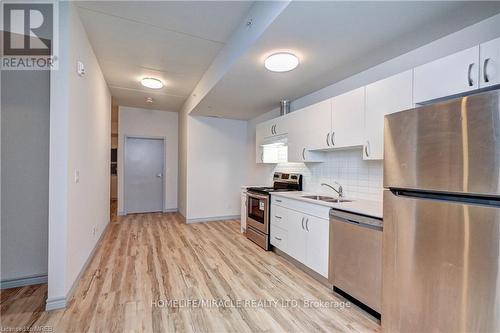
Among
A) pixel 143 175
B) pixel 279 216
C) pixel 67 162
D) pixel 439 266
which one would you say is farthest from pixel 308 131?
pixel 143 175

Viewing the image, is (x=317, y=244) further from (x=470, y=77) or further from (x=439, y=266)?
(x=470, y=77)

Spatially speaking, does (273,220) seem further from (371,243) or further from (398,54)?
(398,54)

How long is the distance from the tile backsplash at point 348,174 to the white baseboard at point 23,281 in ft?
11.4

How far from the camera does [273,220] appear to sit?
3436 mm

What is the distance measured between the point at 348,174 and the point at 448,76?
147 centimetres

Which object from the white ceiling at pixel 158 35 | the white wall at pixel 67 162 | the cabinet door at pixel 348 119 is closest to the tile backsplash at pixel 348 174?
the cabinet door at pixel 348 119

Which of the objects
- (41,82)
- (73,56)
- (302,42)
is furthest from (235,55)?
(41,82)

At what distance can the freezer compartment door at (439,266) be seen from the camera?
3.94ft

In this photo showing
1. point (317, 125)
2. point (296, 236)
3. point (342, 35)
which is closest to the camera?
point (342, 35)

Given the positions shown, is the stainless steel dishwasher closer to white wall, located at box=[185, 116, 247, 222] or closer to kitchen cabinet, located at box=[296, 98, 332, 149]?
kitchen cabinet, located at box=[296, 98, 332, 149]

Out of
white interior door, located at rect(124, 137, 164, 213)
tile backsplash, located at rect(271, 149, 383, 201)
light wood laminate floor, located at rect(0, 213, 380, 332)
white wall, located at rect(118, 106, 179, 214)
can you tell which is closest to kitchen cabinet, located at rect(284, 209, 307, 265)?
light wood laminate floor, located at rect(0, 213, 380, 332)

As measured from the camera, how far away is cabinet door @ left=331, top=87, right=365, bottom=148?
2422 mm

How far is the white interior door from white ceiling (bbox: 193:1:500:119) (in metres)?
3.73

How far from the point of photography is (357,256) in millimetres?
2074
